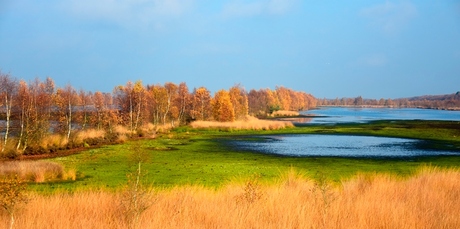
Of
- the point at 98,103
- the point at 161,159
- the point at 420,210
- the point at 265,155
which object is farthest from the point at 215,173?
the point at 98,103

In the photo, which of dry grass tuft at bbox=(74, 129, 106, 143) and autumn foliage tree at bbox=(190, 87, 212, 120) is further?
autumn foliage tree at bbox=(190, 87, 212, 120)

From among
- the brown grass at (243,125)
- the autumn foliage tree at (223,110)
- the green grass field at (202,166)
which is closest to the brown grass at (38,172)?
the green grass field at (202,166)

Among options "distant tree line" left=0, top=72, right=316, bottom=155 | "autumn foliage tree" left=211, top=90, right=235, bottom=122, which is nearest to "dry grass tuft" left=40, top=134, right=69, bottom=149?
"distant tree line" left=0, top=72, right=316, bottom=155

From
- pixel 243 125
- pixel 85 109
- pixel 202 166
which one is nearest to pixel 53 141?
pixel 85 109

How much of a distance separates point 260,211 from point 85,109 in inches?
1605

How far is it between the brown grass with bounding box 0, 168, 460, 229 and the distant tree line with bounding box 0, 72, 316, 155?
22.3m

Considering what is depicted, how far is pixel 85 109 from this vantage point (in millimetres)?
44781

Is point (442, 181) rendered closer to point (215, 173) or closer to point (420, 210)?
point (420, 210)

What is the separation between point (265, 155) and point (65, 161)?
13700 millimetres

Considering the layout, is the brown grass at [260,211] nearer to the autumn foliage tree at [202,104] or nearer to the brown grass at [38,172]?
the brown grass at [38,172]

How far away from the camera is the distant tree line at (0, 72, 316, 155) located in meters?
30.4

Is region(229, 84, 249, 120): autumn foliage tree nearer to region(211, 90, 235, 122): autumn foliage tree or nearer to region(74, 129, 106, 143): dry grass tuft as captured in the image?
region(211, 90, 235, 122): autumn foliage tree

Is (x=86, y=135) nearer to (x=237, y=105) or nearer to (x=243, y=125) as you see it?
(x=243, y=125)

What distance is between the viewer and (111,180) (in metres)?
17.0
